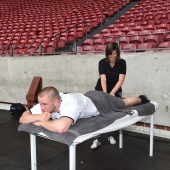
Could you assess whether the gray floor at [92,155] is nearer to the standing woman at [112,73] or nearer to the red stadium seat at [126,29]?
the standing woman at [112,73]

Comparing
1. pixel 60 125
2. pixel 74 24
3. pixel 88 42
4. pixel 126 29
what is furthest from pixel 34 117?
pixel 74 24

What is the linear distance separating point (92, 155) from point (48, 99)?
52.1 inches

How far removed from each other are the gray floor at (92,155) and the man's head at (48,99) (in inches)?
38.8

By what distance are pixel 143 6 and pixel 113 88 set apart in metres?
6.33

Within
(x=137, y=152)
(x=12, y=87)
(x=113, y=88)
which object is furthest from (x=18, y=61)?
(x=137, y=152)

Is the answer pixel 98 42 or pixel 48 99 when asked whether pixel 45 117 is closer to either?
pixel 48 99

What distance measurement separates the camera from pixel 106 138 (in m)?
3.40

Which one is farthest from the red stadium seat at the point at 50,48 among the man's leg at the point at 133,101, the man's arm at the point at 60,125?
the man's arm at the point at 60,125

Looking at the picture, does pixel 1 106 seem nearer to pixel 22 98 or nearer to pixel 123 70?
pixel 22 98

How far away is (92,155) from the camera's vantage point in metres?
2.81

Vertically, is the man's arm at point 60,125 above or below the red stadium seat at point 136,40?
below

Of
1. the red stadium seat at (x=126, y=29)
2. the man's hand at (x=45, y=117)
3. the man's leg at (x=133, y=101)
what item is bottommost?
the man's leg at (x=133, y=101)

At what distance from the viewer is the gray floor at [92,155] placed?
2.54 m

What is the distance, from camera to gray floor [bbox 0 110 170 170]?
2537mm
